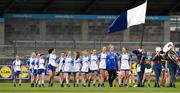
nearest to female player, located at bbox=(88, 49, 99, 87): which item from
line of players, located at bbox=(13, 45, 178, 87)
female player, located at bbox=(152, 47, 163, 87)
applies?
line of players, located at bbox=(13, 45, 178, 87)

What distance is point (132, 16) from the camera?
31703 mm

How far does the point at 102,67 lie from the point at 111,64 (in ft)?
3.37

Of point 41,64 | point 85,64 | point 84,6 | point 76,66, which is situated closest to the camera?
point 41,64

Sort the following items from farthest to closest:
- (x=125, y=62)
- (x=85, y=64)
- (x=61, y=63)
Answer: (x=85, y=64) < (x=61, y=63) < (x=125, y=62)

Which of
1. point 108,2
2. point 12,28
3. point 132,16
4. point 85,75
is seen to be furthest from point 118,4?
point 132,16

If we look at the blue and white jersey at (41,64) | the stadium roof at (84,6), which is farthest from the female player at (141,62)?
the stadium roof at (84,6)

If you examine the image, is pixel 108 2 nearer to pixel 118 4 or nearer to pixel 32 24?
pixel 118 4

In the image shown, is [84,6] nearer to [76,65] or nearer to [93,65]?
[76,65]

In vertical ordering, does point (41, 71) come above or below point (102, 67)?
below

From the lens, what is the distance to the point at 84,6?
55656mm

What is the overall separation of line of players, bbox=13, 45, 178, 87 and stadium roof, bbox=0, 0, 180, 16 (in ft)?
47.8

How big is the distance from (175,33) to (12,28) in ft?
45.7

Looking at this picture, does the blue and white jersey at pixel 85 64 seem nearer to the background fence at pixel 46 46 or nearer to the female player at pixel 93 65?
the female player at pixel 93 65

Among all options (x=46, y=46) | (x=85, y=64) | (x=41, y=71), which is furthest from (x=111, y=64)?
(x=46, y=46)
